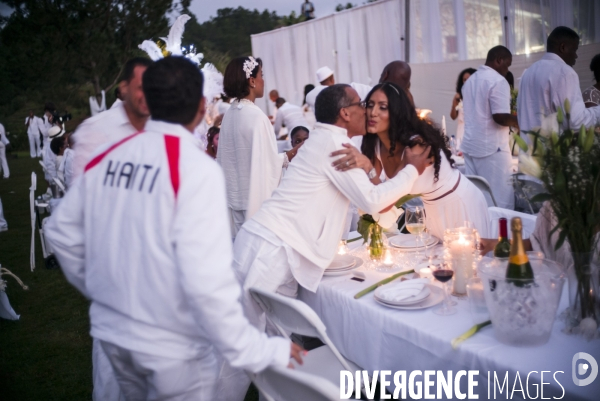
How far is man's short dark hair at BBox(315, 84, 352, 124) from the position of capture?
8.63ft

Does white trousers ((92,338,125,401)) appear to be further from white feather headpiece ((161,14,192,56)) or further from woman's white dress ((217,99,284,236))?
white feather headpiece ((161,14,192,56))

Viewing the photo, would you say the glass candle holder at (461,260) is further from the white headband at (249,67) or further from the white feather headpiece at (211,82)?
the white feather headpiece at (211,82)

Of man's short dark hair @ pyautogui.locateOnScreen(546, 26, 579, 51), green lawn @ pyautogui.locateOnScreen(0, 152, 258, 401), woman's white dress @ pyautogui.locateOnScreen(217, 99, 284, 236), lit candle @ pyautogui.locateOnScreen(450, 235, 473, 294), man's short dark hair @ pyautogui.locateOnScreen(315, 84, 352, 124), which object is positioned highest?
man's short dark hair @ pyautogui.locateOnScreen(546, 26, 579, 51)

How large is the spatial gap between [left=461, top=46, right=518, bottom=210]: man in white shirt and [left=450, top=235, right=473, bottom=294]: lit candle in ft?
10.9

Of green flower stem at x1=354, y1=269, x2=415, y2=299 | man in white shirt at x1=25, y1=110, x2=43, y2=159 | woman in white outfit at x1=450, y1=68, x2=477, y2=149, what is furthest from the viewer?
man in white shirt at x1=25, y1=110, x2=43, y2=159

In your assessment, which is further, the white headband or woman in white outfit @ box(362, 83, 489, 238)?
the white headband

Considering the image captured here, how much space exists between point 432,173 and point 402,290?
2.89 feet

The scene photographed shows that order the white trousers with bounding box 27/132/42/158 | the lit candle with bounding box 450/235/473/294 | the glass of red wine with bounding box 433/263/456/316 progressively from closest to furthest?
the glass of red wine with bounding box 433/263/456/316 → the lit candle with bounding box 450/235/473/294 → the white trousers with bounding box 27/132/42/158

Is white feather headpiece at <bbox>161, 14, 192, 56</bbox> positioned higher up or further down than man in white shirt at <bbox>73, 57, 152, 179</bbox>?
higher up

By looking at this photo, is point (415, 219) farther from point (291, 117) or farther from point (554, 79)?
point (291, 117)

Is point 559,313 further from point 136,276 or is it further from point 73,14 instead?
point 73,14

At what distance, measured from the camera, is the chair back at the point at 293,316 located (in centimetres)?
195

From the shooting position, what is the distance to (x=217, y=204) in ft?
5.07

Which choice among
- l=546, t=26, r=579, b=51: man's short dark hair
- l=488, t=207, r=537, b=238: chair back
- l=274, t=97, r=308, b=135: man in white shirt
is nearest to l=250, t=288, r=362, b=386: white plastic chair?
l=488, t=207, r=537, b=238: chair back
